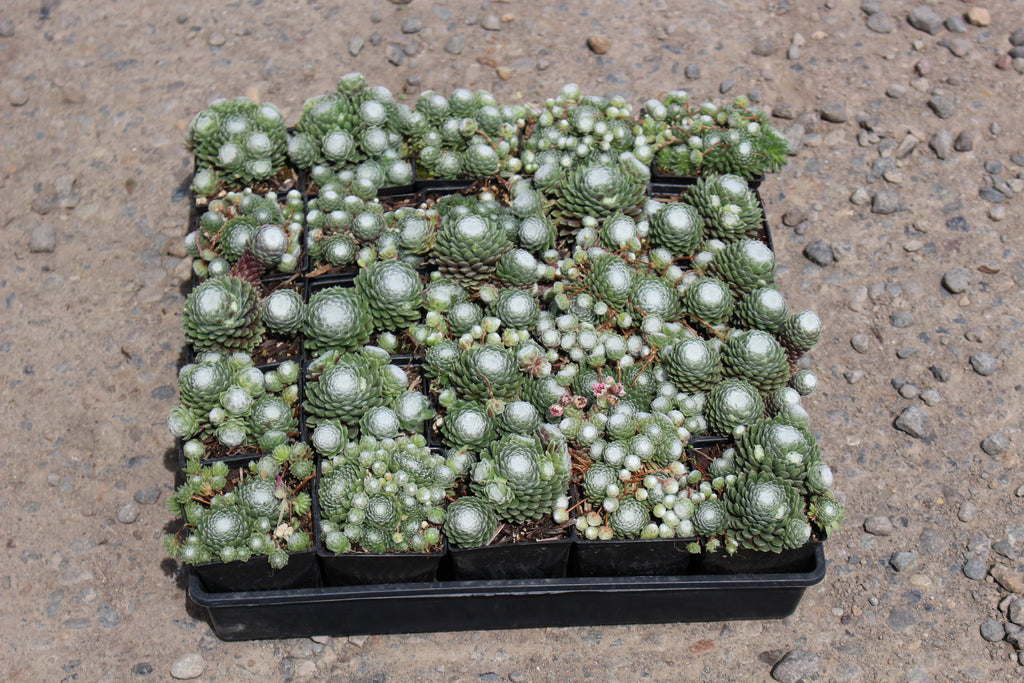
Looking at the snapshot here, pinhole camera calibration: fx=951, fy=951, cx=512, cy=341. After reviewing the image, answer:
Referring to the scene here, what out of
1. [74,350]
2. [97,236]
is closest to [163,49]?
[97,236]

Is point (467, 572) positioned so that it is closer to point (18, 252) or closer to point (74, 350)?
point (74, 350)

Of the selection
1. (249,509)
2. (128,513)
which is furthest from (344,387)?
(128,513)

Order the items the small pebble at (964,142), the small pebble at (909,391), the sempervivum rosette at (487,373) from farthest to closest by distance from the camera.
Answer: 1. the small pebble at (964,142)
2. the small pebble at (909,391)
3. the sempervivum rosette at (487,373)

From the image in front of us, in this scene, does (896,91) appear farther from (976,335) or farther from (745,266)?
(745,266)

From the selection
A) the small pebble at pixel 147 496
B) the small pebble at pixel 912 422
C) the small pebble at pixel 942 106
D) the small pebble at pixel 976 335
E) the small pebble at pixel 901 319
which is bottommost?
the small pebble at pixel 912 422

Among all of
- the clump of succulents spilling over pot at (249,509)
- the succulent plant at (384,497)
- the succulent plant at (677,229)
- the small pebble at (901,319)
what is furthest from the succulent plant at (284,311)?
the small pebble at (901,319)

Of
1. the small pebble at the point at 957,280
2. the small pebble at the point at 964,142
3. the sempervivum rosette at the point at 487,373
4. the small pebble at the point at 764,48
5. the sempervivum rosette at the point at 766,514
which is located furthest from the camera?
the small pebble at the point at 764,48

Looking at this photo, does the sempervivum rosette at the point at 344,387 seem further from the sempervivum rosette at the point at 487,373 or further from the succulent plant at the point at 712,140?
the succulent plant at the point at 712,140
